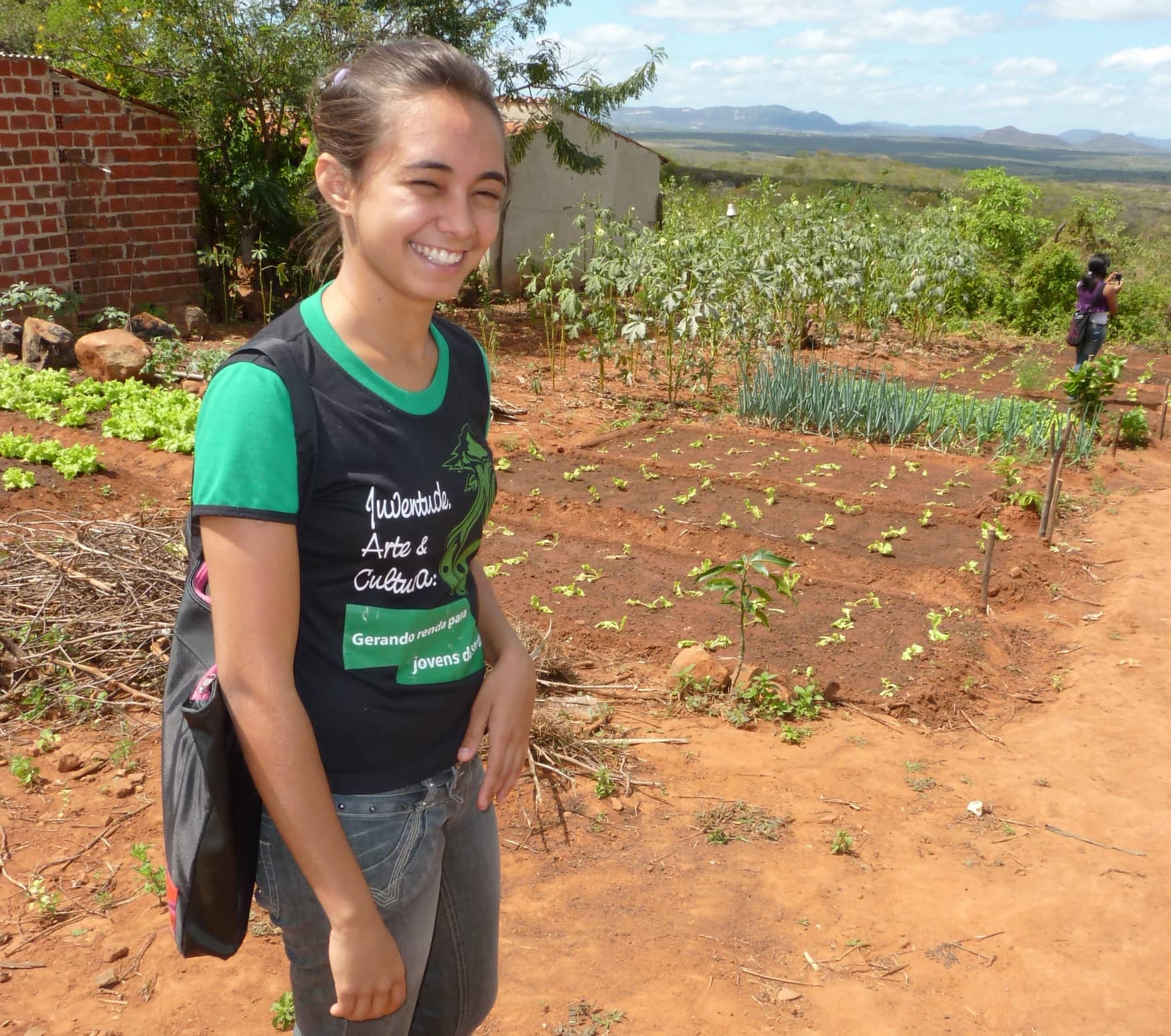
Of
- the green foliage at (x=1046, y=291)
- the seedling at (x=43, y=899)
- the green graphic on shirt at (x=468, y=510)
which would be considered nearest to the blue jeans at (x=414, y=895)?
the green graphic on shirt at (x=468, y=510)

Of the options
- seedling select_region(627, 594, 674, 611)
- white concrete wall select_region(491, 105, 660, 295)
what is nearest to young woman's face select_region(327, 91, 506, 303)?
seedling select_region(627, 594, 674, 611)

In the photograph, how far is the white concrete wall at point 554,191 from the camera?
1488 centimetres

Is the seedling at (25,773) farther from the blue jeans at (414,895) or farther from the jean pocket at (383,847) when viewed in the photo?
the jean pocket at (383,847)

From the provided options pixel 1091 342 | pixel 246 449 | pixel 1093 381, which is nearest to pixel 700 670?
pixel 246 449

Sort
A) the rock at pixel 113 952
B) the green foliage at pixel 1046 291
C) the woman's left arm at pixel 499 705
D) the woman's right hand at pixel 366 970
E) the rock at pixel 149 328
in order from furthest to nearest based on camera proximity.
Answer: the green foliage at pixel 1046 291, the rock at pixel 149 328, the rock at pixel 113 952, the woman's left arm at pixel 499 705, the woman's right hand at pixel 366 970

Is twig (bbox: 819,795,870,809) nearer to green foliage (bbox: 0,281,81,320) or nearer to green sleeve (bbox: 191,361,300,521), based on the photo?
green sleeve (bbox: 191,361,300,521)

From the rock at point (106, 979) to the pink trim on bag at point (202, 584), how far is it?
1852mm

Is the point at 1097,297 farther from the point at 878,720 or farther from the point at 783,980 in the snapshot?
the point at 783,980

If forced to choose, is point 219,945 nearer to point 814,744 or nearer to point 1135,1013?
point 1135,1013

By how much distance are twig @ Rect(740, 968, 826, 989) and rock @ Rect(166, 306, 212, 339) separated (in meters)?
9.09

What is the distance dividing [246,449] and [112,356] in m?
8.05

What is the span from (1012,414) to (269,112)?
8.56 meters

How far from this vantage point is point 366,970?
1.23m

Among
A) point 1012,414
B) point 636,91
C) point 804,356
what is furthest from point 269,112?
point 1012,414
